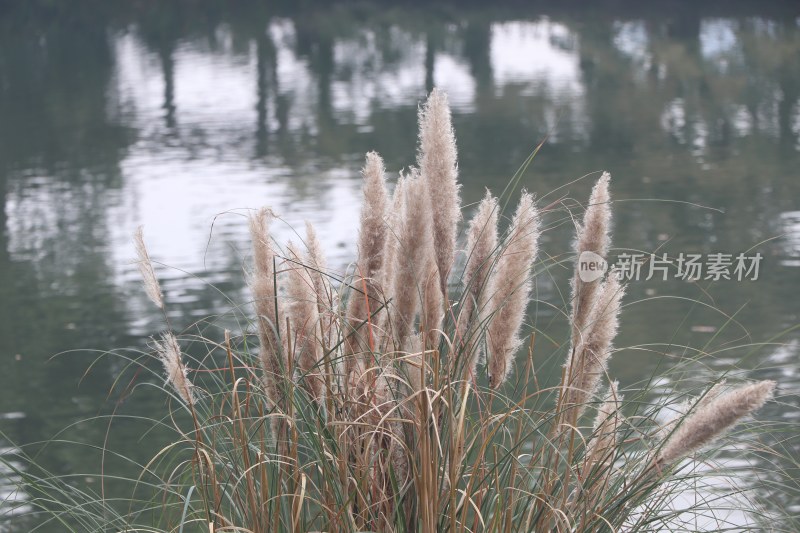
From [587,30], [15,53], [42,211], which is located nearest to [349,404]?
[42,211]

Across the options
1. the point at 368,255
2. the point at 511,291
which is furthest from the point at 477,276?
the point at 368,255

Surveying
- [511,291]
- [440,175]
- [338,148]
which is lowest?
[338,148]

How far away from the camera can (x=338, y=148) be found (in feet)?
37.6

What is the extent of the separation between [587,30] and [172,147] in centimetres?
989

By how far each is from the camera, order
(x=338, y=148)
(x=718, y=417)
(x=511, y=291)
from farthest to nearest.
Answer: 1. (x=338, y=148)
2. (x=511, y=291)
3. (x=718, y=417)

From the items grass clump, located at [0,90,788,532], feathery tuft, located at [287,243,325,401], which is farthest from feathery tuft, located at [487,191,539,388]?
feathery tuft, located at [287,243,325,401]

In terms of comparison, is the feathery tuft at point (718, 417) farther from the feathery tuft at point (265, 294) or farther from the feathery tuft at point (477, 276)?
the feathery tuft at point (265, 294)

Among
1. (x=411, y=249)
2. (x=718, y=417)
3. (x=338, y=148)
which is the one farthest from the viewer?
(x=338, y=148)

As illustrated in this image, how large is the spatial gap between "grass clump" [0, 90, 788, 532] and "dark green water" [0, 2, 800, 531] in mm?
185

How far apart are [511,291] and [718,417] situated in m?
0.39

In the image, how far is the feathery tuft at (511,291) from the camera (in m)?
1.60

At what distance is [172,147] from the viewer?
40.4 ft

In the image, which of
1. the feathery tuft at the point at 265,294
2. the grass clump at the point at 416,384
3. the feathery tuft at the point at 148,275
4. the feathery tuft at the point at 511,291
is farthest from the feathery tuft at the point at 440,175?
the feathery tuft at the point at 148,275

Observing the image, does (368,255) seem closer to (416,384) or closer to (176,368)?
(416,384)
